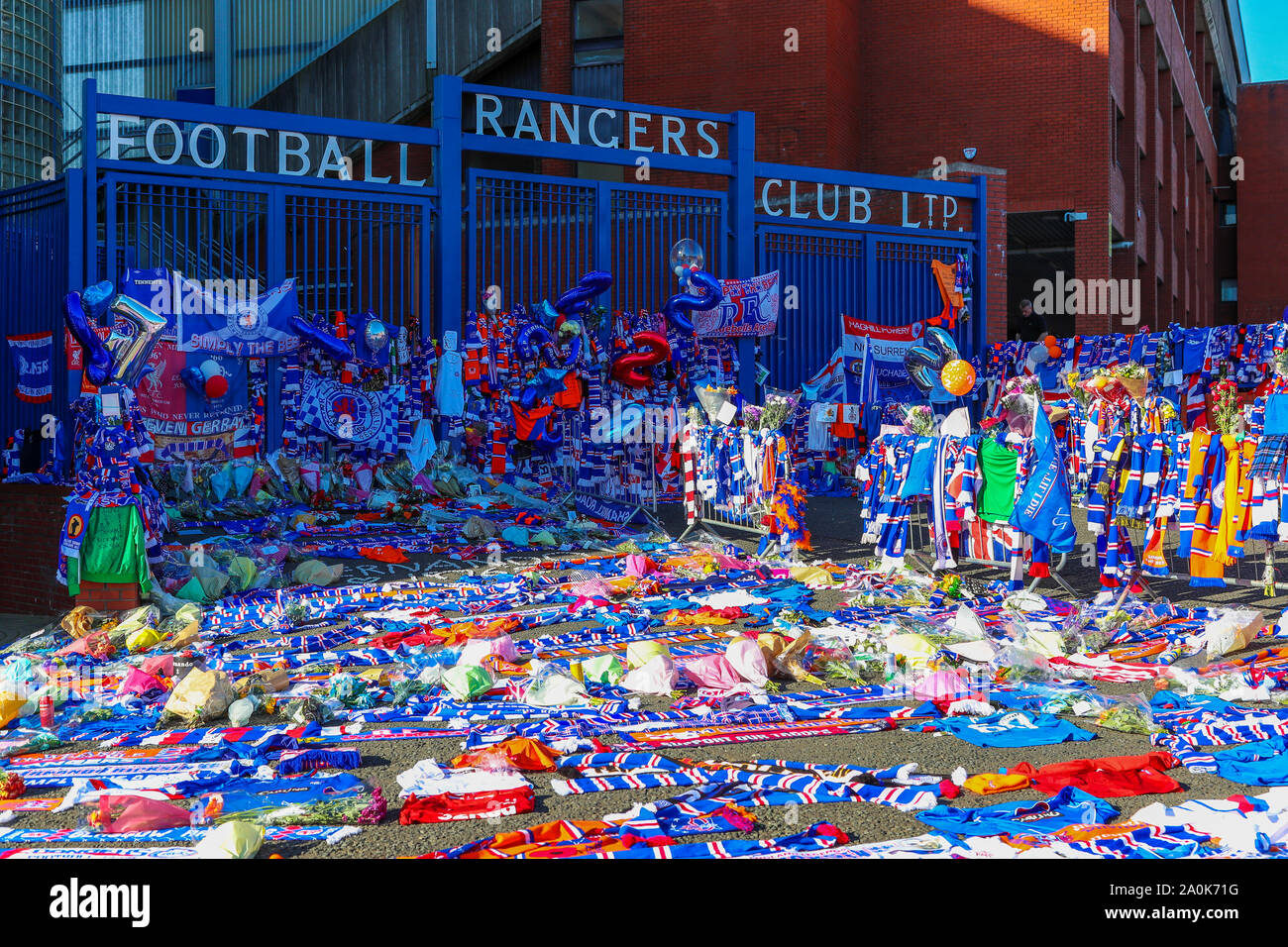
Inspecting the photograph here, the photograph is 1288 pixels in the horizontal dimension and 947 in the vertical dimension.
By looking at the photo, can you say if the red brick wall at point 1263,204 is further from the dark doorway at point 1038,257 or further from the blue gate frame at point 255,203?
the blue gate frame at point 255,203

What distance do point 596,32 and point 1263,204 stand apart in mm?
30852

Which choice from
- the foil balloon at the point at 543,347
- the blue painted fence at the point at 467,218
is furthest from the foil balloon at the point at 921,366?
the foil balloon at the point at 543,347

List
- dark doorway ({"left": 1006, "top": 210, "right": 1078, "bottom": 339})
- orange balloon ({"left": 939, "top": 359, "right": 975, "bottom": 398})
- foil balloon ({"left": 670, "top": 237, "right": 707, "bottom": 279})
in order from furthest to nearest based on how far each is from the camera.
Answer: dark doorway ({"left": 1006, "top": 210, "right": 1078, "bottom": 339}) < foil balloon ({"left": 670, "top": 237, "right": 707, "bottom": 279}) < orange balloon ({"left": 939, "top": 359, "right": 975, "bottom": 398})

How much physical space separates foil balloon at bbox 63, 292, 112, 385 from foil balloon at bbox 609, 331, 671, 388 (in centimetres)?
769

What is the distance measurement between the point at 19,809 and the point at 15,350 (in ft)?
28.3

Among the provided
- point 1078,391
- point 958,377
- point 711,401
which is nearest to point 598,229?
point 711,401

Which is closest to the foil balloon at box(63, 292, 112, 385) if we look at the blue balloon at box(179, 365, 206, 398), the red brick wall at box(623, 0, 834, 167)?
the blue balloon at box(179, 365, 206, 398)

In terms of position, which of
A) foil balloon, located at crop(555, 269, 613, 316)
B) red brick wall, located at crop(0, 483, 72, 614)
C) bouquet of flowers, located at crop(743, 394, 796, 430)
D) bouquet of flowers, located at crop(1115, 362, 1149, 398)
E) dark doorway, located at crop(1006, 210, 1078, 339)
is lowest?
red brick wall, located at crop(0, 483, 72, 614)

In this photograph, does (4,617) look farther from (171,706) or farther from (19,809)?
(19,809)

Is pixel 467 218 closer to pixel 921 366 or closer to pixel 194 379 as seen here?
pixel 194 379

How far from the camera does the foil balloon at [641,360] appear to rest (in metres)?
15.6

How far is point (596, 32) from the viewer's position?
23.5 m

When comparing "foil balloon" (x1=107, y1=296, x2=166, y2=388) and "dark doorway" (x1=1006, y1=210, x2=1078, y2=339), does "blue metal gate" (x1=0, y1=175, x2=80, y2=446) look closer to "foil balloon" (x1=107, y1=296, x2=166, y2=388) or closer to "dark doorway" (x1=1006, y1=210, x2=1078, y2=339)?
"foil balloon" (x1=107, y1=296, x2=166, y2=388)

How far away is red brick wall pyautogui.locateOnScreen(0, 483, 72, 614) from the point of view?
911 cm
